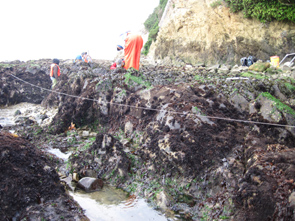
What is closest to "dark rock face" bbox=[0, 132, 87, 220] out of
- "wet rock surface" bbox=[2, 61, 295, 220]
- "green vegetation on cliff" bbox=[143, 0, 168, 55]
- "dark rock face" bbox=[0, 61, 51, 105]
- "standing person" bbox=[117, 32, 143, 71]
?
"wet rock surface" bbox=[2, 61, 295, 220]

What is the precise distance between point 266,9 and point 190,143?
1009cm

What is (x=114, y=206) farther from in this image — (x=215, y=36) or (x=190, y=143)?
(x=215, y=36)

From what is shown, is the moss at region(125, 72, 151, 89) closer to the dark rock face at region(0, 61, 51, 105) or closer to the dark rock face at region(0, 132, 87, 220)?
the dark rock face at region(0, 132, 87, 220)

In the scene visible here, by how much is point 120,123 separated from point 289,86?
5064 millimetres

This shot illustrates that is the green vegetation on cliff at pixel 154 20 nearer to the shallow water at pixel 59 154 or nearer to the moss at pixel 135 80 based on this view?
the moss at pixel 135 80

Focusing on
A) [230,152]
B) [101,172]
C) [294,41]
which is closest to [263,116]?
[230,152]

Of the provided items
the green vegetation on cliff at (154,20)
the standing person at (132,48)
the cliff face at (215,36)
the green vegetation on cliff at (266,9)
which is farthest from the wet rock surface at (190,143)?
the green vegetation on cliff at (154,20)

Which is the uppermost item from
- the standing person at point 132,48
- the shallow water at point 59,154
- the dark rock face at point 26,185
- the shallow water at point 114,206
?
the standing person at point 132,48

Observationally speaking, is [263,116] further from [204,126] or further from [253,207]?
[253,207]

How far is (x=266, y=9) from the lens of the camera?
38.9ft

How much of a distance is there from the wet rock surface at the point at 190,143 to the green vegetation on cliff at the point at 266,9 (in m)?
4.79

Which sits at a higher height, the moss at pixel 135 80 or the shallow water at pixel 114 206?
the moss at pixel 135 80

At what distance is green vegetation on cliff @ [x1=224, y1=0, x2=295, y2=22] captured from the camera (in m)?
11.3

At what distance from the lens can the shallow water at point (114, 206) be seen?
4016 millimetres
